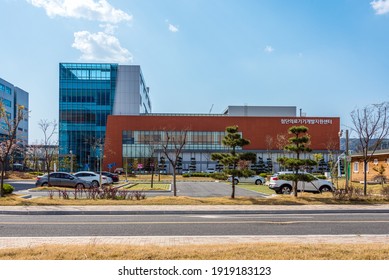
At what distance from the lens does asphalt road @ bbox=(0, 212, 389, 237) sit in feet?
35.4

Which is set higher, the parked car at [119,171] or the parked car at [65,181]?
the parked car at [65,181]

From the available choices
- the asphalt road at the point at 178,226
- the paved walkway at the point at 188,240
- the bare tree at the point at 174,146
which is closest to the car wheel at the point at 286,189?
the bare tree at the point at 174,146

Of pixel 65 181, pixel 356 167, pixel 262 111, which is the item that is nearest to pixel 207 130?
pixel 262 111

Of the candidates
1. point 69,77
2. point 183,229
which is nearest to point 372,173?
point 183,229

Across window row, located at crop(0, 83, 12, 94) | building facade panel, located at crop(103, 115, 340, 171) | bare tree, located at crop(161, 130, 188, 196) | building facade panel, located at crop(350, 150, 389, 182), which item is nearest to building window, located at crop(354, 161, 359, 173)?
building facade panel, located at crop(350, 150, 389, 182)

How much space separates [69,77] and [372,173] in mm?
61519

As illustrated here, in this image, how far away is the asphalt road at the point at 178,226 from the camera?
10789 millimetres

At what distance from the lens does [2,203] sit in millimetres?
17516

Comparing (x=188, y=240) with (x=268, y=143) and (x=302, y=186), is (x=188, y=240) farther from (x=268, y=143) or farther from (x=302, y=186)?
(x=268, y=143)

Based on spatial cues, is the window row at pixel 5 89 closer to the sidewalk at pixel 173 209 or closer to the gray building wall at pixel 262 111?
the gray building wall at pixel 262 111

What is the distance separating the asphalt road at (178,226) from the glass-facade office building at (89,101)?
211 feet

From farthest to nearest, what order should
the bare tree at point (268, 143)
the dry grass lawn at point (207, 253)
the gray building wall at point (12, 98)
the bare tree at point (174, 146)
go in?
the gray building wall at point (12, 98), the bare tree at point (268, 143), the bare tree at point (174, 146), the dry grass lawn at point (207, 253)

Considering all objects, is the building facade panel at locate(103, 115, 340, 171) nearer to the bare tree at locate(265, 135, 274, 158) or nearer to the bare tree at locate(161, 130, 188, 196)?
the bare tree at locate(265, 135, 274, 158)
